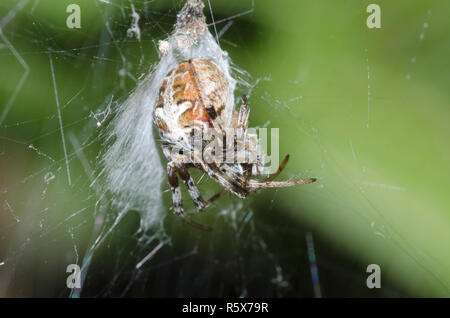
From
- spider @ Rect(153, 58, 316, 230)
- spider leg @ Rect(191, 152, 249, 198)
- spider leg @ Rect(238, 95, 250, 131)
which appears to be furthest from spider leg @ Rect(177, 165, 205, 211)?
spider leg @ Rect(238, 95, 250, 131)

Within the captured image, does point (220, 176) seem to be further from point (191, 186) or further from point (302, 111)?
point (302, 111)

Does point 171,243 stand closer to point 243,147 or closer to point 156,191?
point 156,191

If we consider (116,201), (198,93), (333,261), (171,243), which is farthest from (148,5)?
(333,261)

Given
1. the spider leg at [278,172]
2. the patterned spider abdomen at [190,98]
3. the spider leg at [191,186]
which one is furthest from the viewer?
the spider leg at [191,186]

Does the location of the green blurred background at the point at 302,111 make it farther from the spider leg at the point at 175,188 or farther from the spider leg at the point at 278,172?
the spider leg at the point at 175,188

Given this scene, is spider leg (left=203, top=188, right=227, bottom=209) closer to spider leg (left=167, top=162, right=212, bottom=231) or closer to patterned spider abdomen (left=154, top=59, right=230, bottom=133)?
spider leg (left=167, top=162, right=212, bottom=231)

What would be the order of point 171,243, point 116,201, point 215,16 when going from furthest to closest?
point 171,243 < point 116,201 < point 215,16

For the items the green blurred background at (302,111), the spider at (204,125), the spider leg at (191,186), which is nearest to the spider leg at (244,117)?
the spider at (204,125)
